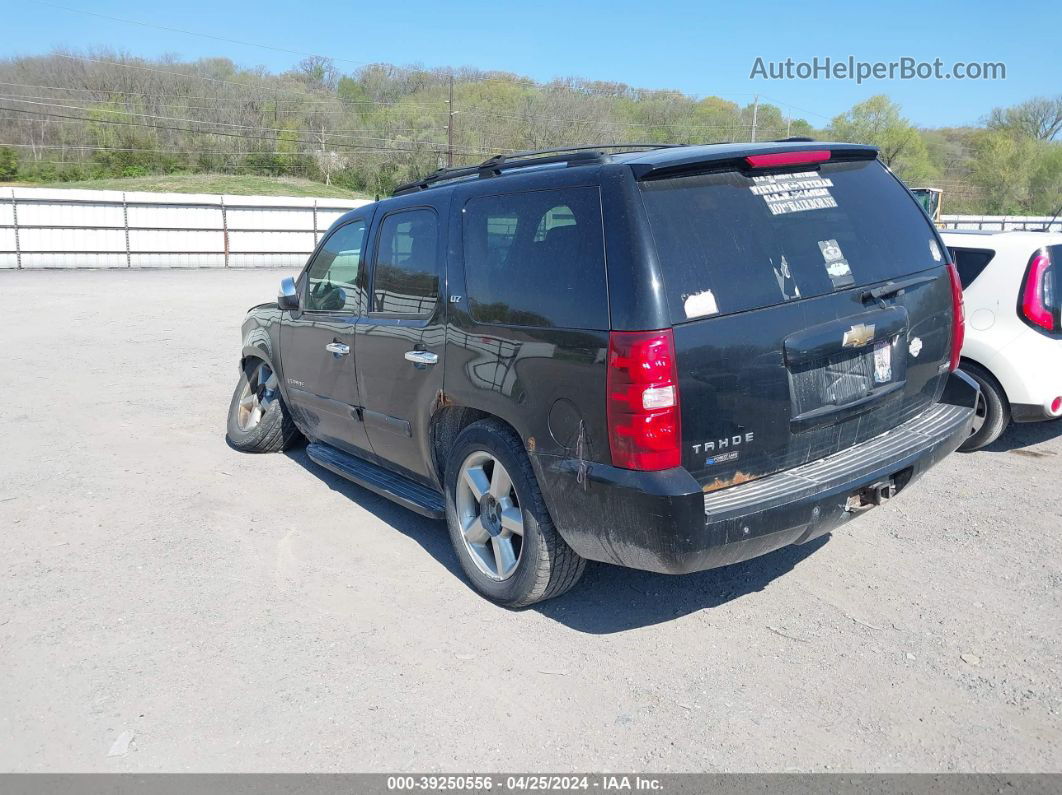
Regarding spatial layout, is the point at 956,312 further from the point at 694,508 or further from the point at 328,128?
the point at 328,128

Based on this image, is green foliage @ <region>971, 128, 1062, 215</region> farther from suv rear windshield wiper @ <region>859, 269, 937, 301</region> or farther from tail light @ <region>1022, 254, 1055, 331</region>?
suv rear windshield wiper @ <region>859, 269, 937, 301</region>

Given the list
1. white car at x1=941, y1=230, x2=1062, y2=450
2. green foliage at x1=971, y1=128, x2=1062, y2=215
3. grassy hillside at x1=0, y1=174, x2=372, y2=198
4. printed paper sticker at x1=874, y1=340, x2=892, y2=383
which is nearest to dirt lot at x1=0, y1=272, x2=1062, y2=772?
white car at x1=941, y1=230, x2=1062, y2=450

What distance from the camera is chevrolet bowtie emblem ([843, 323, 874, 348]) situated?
3.56 metres

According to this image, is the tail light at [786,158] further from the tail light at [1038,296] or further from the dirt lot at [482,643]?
the tail light at [1038,296]

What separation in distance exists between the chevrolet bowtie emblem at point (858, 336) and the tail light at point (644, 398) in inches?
34.7

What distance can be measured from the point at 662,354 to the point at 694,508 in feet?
1.89

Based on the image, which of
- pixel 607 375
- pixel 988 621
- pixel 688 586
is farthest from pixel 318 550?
pixel 988 621

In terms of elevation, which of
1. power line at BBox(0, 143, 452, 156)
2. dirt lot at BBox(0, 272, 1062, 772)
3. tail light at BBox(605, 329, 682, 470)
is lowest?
dirt lot at BBox(0, 272, 1062, 772)

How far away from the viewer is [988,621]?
3.77m

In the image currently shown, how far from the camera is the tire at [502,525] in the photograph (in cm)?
373

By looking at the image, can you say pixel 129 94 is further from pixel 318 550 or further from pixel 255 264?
pixel 318 550

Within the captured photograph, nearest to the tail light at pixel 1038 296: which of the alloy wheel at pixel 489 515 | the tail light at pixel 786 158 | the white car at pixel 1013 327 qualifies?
the white car at pixel 1013 327

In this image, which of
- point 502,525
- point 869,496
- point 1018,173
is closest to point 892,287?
point 869,496

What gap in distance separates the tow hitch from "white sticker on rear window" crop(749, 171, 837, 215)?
1.21 meters
